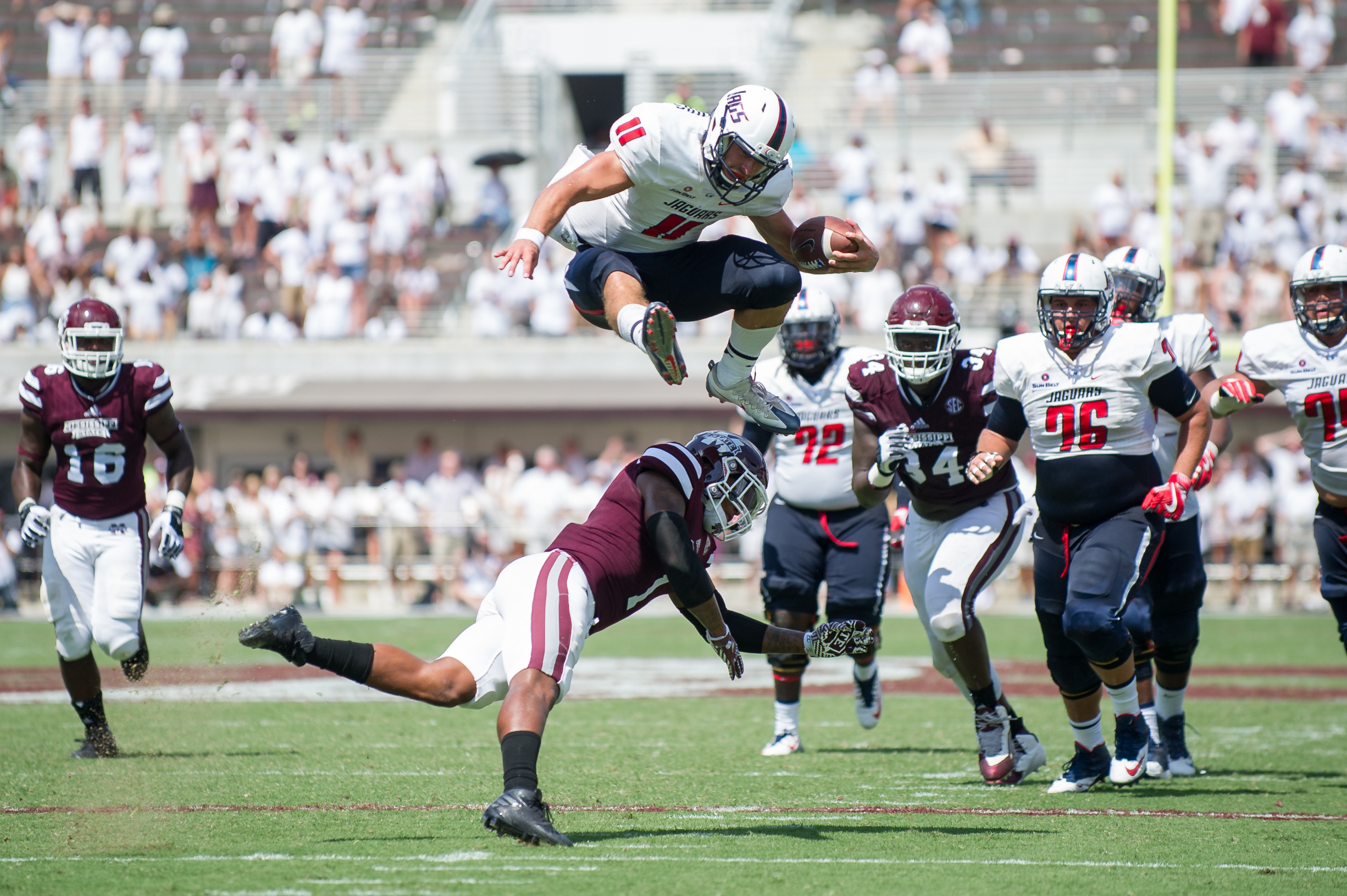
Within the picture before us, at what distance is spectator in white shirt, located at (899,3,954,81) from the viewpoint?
21688 millimetres

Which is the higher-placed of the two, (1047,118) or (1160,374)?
(1047,118)

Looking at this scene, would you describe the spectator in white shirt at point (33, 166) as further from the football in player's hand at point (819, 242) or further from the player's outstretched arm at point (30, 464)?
the football in player's hand at point (819, 242)

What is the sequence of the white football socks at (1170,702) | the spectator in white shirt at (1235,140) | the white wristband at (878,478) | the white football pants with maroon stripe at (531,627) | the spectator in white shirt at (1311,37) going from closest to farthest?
the white football pants with maroon stripe at (531,627), the white wristband at (878,478), the white football socks at (1170,702), the spectator in white shirt at (1235,140), the spectator in white shirt at (1311,37)

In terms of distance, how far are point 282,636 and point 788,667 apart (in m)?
3.39

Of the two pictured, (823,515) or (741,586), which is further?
(741,586)

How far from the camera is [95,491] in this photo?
24.0 ft

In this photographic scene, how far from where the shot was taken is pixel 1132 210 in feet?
62.4

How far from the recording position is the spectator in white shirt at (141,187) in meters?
21.1

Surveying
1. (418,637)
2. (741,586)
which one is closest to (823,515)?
(418,637)

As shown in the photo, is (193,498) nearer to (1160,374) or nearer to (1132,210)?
(1132,210)

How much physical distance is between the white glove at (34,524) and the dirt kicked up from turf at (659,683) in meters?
1.59

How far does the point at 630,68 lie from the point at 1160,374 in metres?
16.8

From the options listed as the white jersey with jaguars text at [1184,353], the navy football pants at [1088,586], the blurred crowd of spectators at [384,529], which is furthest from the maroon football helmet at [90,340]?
the blurred crowd of spectators at [384,529]

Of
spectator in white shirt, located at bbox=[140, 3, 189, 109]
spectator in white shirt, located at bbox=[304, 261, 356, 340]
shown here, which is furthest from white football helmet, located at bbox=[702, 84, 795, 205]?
spectator in white shirt, located at bbox=[140, 3, 189, 109]
